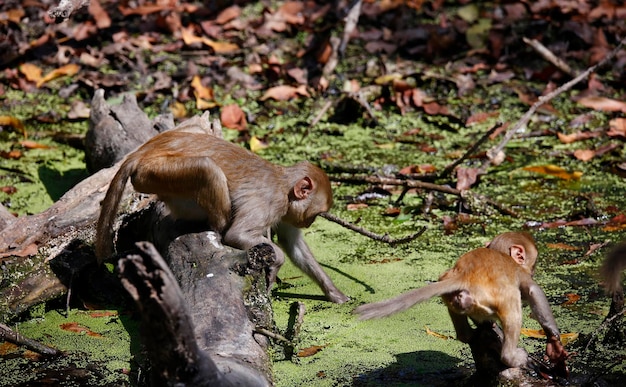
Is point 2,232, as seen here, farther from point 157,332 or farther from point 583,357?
point 583,357

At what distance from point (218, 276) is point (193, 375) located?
1470 mm

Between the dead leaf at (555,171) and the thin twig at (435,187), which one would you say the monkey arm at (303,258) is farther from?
the dead leaf at (555,171)

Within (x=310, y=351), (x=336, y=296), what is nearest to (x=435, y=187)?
(x=336, y=296)

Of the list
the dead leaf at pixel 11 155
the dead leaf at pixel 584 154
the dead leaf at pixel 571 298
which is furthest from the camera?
the dead leaf at pixel 11 155

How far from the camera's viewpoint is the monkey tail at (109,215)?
17.1 ft

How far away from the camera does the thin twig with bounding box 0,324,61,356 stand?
4520mm

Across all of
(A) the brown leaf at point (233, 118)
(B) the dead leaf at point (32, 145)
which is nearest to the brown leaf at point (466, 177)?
(A) the brown leaf at point (233, 118)

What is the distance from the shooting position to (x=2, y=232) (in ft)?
17.8

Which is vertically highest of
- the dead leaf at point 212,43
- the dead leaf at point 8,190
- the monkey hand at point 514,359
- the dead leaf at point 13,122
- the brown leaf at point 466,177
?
the monkey hand at point 514,359

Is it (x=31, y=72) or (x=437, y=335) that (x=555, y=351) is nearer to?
(x=437, y=335)

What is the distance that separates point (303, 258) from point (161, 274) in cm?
273

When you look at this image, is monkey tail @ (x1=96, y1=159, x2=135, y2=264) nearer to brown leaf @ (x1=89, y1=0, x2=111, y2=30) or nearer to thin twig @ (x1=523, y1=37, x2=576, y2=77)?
thin twig @ (x1=523, y1=37, x2=576, y2=77)

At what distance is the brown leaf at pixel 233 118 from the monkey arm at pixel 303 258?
274 cm

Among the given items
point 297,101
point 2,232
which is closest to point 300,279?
point 2,232
